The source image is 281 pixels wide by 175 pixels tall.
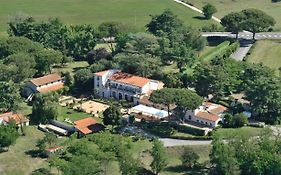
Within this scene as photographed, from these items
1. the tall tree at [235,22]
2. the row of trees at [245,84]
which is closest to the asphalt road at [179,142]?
the row of trees at [245,84]

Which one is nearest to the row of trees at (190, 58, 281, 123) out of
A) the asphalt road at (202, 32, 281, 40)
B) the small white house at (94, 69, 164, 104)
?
the small white house at (94, 69, 164, 104)

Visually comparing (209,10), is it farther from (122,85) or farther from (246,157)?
(246,157)

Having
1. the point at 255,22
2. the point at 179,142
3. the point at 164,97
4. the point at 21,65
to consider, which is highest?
the point at 255,22

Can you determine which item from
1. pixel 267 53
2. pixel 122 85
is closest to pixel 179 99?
pixel 122 85

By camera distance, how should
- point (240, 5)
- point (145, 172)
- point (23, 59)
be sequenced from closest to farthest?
1. point (145, 172)
2. point (23, 59)
3. point (240, 5)

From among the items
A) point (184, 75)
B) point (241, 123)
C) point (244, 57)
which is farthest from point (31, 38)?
point (241, 123)

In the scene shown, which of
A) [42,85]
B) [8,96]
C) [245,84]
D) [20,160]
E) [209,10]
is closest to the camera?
[20,160]

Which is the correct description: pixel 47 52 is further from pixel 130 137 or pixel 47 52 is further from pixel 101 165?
pixel 101 165

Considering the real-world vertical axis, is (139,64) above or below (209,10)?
below
